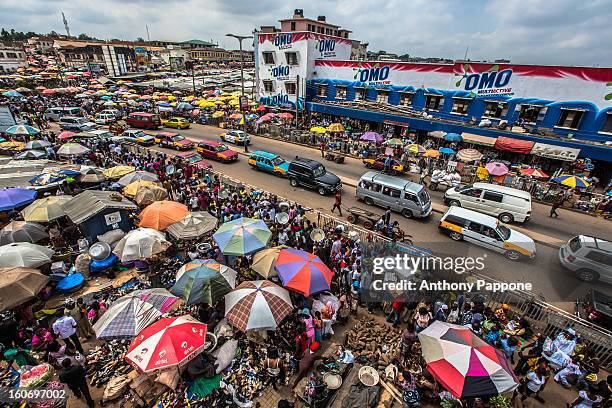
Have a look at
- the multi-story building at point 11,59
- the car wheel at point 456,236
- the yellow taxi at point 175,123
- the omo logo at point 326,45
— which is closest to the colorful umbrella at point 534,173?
the car wheel at point 456,236

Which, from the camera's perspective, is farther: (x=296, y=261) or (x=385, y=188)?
(x=385, y=188)

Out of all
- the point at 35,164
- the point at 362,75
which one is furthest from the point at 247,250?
the point at 362,75

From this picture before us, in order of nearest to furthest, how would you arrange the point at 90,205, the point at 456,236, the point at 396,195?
the point at 90,205 < the point at 456,236 < the point at 396,195

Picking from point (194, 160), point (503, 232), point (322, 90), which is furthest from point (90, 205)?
point (322, 90)

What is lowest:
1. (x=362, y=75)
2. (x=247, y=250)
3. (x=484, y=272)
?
(x=484, y=272)

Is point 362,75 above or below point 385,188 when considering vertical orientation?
above

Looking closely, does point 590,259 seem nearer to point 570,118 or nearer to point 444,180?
point 444,180

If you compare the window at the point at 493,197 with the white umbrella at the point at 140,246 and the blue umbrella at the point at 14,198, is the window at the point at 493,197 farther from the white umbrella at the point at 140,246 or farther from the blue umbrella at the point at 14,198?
the blue umbrella at the point at 14,198

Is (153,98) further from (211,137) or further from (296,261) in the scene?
(296,261)
